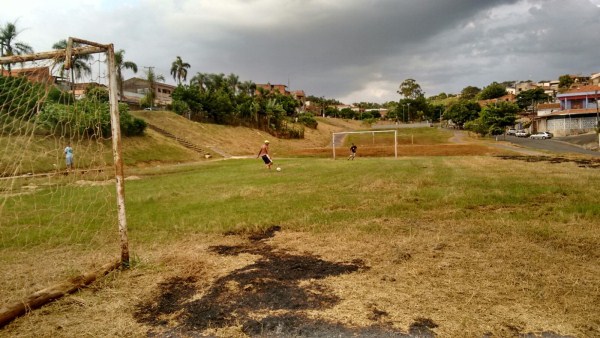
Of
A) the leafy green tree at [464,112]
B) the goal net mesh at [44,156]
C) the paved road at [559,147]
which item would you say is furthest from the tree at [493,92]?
the goal net mesh at [44,156]

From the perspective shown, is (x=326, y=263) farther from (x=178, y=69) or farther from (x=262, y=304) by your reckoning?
(x=178, y=69)

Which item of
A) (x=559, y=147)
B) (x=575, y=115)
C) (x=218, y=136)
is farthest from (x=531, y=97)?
(x=218, y=136)

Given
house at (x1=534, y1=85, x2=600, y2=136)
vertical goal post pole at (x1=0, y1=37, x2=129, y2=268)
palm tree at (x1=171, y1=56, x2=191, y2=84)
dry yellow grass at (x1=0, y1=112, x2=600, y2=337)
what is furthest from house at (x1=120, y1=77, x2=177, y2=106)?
house at (x1=534, y1=85, x2=600, y2=136)

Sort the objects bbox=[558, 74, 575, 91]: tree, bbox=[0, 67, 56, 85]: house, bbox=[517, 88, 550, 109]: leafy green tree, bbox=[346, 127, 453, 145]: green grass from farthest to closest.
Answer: bbox=[558, 74, 575, 91]: tree → bbox=[517, 88, 550, 109]: leafy green tree → bbox=[346, 127, 453, 145]: green grass → bbox=[0, 67, 56, 85]: house

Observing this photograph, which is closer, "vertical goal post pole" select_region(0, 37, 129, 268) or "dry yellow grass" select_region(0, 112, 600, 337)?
"dry yellow grass" select_region(0, 112, 600, 337)

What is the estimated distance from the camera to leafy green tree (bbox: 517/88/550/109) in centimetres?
10200

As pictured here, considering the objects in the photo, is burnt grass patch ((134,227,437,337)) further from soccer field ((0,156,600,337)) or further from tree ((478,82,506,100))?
tree ((478,82,506,100))

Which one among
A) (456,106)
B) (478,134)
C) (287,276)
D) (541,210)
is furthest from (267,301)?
(456,106)

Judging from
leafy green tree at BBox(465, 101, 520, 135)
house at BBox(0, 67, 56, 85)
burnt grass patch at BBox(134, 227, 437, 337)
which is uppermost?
leafy green tree at BBox(465, 101, 520, 135)

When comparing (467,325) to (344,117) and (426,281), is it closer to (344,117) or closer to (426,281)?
(426,281)

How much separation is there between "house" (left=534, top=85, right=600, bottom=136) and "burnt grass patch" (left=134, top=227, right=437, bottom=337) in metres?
81.0

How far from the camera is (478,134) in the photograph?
79062 mm

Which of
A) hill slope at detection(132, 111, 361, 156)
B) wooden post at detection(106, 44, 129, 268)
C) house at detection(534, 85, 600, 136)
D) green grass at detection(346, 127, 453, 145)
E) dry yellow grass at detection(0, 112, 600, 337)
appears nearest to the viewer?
dry yellow grass at detection(0, 112, 600, 337)

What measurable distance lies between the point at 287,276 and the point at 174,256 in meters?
2.65
